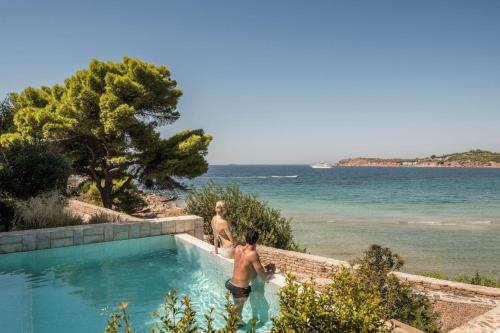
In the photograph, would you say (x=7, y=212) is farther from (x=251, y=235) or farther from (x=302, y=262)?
(x=302, y=262)

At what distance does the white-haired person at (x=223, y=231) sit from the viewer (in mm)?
6801

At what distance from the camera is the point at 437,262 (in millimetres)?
13336

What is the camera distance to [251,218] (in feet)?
34.3

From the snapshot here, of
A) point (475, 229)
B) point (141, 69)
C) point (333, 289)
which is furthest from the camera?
point (475, 229)

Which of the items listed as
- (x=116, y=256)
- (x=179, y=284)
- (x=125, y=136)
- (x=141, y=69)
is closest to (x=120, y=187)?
(x=125, y=136)

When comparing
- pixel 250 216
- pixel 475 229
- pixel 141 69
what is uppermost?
pixel 141 69

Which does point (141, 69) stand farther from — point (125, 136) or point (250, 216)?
point (250, 216)

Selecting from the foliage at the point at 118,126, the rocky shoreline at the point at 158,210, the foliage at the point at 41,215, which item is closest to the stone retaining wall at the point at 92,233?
the foliage at the point at 41,215

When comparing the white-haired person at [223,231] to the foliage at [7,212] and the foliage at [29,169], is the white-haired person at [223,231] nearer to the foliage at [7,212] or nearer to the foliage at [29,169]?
the foliage at [7,212]

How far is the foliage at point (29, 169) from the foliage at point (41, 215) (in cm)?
165

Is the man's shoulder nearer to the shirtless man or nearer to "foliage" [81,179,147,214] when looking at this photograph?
the shirtless man

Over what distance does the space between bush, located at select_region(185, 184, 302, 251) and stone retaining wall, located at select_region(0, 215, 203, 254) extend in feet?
4.17

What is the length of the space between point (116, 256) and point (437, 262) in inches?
493

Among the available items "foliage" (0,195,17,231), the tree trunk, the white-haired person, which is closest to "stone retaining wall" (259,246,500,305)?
the white-haired person
